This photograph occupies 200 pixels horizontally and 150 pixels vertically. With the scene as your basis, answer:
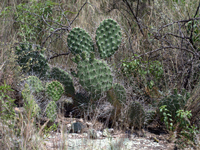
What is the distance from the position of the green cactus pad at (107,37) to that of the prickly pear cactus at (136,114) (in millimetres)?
1002

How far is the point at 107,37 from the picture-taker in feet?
12.4

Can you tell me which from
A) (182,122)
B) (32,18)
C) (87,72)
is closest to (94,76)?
(87,72)

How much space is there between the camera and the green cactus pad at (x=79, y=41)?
12.0 feet

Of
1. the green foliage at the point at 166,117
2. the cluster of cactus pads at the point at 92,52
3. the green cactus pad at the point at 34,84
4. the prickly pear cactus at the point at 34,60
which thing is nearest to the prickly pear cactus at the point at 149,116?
the green foliage at the point at 166,117

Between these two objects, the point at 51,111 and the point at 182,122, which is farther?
the point at 51,111

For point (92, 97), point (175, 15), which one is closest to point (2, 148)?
point (92, 97)

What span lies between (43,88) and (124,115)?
1171mm

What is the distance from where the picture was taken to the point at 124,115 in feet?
10.2

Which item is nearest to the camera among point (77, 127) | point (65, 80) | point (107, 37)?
point (77, 127)

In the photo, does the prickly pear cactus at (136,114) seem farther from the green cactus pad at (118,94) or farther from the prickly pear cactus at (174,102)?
the prickly pear cactus at (174,102)

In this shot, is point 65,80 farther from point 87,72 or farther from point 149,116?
point 149,116

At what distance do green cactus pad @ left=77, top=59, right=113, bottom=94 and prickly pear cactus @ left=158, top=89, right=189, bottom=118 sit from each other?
0.76 m

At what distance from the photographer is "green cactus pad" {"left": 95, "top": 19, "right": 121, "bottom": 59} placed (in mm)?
3719

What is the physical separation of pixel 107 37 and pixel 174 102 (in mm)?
1410
